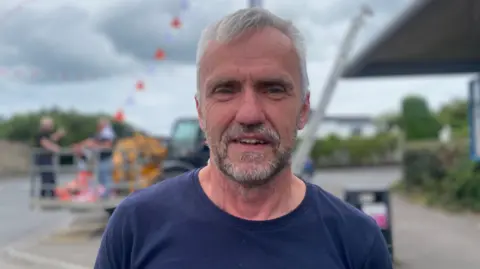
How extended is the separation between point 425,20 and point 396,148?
25765 millimetres

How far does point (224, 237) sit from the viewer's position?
174cm

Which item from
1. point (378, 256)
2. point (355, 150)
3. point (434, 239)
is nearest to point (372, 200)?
point (434, 239)

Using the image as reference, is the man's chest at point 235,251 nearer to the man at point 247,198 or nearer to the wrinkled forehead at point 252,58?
the man at point 247,198

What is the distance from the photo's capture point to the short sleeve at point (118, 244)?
1805mm

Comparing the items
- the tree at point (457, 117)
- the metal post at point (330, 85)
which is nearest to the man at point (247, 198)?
the metal post at point (330, 85)

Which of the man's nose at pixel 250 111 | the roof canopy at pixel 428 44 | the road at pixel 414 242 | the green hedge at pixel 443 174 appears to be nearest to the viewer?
the man's nose at pixel 250 111

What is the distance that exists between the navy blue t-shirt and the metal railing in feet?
28.8

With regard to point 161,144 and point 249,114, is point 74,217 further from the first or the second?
point 249,114

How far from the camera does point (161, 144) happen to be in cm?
1252

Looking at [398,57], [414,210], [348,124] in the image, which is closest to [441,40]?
[398,57]

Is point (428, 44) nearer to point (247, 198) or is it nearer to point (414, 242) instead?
point (414, 242)

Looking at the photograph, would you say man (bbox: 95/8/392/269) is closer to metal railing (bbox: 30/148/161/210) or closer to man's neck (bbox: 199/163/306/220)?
man's neck (bbox: 199/163/306/220)

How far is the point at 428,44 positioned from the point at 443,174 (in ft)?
12.0

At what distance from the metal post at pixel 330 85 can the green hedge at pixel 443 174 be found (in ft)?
16.7
